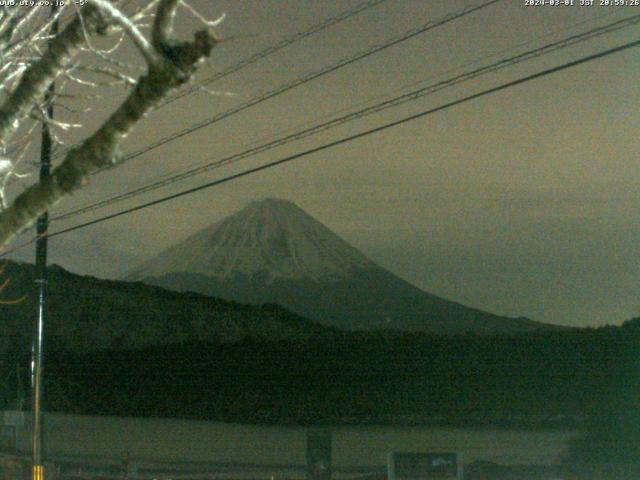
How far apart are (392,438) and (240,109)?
40.0m

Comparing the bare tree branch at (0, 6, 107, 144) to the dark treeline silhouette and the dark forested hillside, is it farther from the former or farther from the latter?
the dark forested hillside

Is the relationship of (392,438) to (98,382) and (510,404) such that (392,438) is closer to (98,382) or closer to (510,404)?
(510,404)

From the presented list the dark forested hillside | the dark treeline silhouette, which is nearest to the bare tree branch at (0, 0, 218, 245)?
the dark treeline silhouette

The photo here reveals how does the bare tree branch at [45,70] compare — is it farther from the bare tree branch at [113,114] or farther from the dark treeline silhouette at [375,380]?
the dark treeline silhouette at [375,380]

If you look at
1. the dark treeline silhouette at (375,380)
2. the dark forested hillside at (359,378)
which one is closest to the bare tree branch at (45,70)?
the dark treeline silhouette at (375,380)

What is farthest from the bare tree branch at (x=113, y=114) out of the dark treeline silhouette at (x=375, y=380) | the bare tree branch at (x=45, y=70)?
the dark treeline silhouette at (x=375, y=380)

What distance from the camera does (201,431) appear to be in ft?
200

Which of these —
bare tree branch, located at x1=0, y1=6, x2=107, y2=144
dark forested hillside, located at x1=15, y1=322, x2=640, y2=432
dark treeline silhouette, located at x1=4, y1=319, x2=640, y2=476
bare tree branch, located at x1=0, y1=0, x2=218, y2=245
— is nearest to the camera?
bare tree branch, located at x1=0, y1=0, x2=218, y2=245

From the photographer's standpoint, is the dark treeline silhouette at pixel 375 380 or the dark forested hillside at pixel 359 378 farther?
the dark forested hillside at pixel 359 378

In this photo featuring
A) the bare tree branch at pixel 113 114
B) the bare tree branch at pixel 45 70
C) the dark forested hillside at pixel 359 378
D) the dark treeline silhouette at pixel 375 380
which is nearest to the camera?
the bare tree branch at pixel 113 114

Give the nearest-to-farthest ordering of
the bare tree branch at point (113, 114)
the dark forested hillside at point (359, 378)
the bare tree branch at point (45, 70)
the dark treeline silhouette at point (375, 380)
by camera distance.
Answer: the bare tree branch at point (113, 114), the bare tree branch at point (45, 70), the dark treeline silhouette at point (375, 380), the dark forested hillside at point (359, 378)

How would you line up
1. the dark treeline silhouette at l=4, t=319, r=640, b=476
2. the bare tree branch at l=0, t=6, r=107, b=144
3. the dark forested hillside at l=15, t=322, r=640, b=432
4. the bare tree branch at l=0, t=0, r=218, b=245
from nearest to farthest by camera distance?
1. the bare tree branch at l=0, t=0, r=218, b=245
2. the bare tree branch at l=0, t=6, r=107, b=144
3. the dark treeline silhouette at l=4, t=319, r=640, b=476
4. the dark forested hillside at l=15, t=322, r=640, b=432

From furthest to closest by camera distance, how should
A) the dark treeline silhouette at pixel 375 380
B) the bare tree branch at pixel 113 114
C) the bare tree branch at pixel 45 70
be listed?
the dark treeline silhouette at pixel 375 380, the bare tree branch at pixel 45 70, the bare tree branch at pixel 113 114

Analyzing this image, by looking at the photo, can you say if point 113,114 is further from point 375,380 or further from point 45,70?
point 375,380
